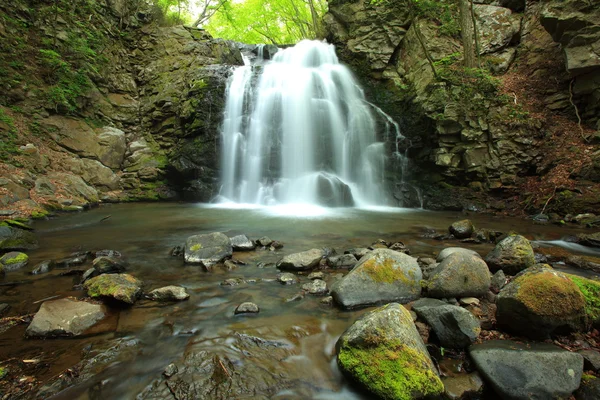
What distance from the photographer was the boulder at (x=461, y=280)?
3404mm

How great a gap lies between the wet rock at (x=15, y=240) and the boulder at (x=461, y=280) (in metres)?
7.31

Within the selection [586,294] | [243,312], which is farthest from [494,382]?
[243,312]

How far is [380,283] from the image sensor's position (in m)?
3.58

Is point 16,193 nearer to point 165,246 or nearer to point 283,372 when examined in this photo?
point 165,246

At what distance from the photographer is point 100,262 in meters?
4.41

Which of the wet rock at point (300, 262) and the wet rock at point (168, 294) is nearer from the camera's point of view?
the wet rock at point (168, 294)

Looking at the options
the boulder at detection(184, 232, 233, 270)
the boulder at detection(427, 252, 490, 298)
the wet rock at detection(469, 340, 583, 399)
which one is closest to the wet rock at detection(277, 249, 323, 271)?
the boulder at detection(184, 232, 233, 270)

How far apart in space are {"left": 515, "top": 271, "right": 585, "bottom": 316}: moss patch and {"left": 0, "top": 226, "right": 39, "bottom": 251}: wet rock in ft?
26.1

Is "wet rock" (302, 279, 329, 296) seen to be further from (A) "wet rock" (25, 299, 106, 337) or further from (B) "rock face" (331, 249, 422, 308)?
(A) "wet rock" (25, 299, 106, 337)

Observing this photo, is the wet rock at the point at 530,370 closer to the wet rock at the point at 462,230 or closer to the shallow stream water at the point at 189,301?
the shallow stream water at the point at 189,301

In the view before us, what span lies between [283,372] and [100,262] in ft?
12.0

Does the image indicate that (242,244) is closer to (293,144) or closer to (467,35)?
(293,144)

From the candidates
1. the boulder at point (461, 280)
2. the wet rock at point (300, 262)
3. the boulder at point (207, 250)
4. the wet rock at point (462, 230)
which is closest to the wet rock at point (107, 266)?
the boulder at point (207, 250)

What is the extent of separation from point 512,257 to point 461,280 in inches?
58.6
